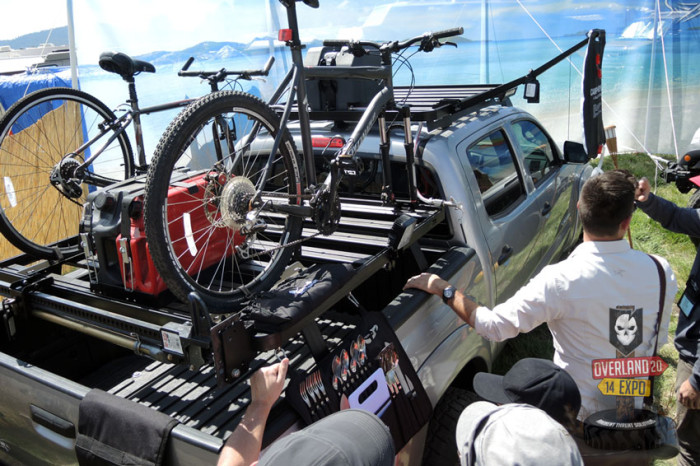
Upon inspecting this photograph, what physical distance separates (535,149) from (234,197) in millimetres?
2893

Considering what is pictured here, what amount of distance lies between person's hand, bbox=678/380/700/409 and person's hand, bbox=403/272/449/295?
114cm

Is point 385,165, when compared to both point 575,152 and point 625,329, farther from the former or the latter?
point 575,152

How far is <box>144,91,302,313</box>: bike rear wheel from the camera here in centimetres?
231

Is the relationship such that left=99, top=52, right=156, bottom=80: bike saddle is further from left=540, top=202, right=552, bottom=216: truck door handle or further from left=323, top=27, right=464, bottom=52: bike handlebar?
left=540, top=202, right=552, bottom=216: truck door handle

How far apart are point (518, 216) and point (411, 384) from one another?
71.2 inches

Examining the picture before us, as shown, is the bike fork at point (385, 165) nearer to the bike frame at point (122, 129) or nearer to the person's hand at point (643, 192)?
the bike frame at point (122, 129)

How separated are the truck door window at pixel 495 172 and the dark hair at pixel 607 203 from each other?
125 cm

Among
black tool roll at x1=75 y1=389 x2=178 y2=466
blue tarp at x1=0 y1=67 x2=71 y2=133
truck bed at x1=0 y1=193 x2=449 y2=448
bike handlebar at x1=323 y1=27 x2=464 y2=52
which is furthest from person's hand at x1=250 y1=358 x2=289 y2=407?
blue tarp at x1=0 y1=67 x2=71 y2=133

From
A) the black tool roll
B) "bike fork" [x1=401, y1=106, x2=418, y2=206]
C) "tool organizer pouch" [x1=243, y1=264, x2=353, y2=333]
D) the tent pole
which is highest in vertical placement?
the tent pole

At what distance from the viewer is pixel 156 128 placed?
8109 millimetres

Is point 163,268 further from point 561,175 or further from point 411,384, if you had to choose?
point 561,175

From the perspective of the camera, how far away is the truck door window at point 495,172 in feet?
12.0

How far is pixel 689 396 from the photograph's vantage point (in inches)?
99.8

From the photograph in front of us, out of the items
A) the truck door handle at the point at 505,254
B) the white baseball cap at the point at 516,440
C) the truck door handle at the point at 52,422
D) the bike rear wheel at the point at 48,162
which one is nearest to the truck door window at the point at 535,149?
the truck door handle at the point at 505,254
